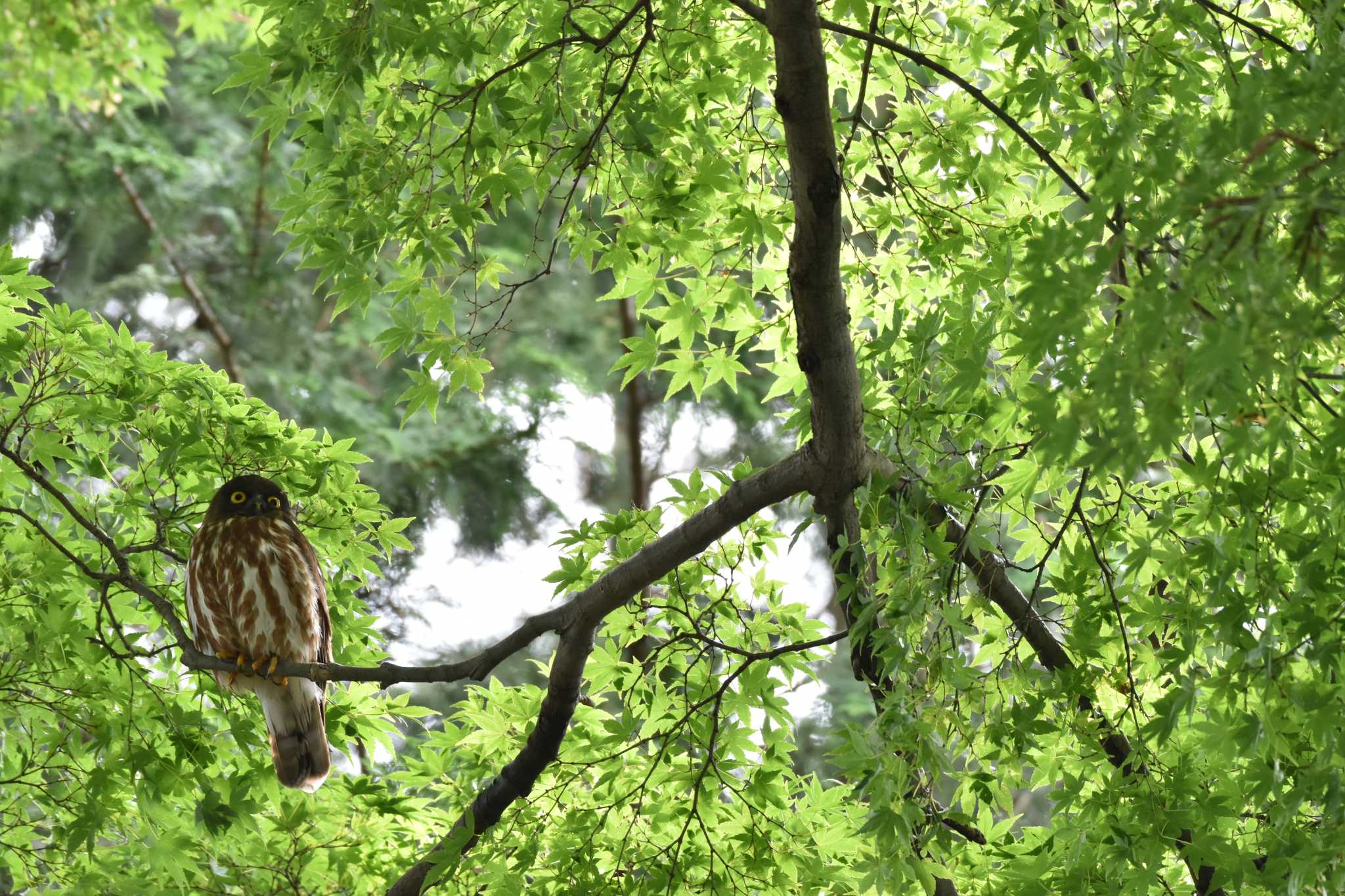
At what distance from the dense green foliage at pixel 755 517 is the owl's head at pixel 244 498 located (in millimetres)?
88

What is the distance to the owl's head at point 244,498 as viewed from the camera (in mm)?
3648

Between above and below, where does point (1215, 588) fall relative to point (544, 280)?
below

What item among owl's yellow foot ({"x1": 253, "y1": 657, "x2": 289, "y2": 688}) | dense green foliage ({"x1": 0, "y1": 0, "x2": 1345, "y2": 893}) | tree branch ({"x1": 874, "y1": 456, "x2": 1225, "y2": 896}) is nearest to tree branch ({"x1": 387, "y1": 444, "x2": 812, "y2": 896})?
dense green foliage ({"x1": 0, "y1": 0, "x2": 1345, "y2": 893})

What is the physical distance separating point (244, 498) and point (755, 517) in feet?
4.80

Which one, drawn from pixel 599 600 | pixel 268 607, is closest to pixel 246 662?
pixel 268 607

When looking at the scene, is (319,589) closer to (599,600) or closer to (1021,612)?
(599,600)

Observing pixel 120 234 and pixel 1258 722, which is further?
pixel 120 234

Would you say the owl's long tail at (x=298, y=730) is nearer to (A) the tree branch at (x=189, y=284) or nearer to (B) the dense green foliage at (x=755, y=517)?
(B) the dense green foliage at (x=755, y=517)

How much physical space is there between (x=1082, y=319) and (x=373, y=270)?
1.86m

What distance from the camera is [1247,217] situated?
1.56m

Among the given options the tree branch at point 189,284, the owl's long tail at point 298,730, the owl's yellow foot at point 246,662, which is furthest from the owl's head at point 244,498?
the tree branch at point 189,284

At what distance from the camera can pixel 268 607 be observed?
3.69 meters

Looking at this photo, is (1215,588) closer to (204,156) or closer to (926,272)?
(926,272)

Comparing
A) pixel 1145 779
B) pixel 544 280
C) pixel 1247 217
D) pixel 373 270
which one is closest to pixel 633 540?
pixel 373 270
